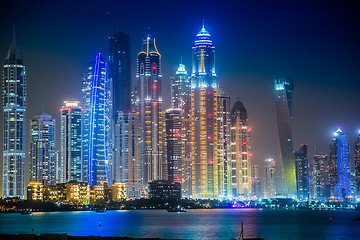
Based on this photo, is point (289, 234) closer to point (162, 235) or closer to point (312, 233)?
point (312, 233)

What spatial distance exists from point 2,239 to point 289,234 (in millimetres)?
56657

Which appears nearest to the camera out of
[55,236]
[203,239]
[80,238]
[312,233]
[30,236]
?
[55,236]

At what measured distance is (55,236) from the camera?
67.6m

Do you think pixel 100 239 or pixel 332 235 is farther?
pixel 332 235

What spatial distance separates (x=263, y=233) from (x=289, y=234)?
4.66 meters

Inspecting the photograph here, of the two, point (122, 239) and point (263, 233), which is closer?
point (122, 239)

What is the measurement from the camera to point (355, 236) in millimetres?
112250

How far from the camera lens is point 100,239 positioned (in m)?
82.2

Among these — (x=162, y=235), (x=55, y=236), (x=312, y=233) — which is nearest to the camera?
(x=55, y=236)

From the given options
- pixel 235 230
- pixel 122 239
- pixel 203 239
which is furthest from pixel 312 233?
pixel 122 239

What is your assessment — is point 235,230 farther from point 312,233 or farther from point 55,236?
point 55,236

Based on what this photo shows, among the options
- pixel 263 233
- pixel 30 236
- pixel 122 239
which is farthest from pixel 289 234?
pixel 30 236

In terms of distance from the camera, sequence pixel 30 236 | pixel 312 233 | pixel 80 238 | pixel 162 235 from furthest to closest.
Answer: pixel 312 233
pixel 162 235
pixel 80 238
pixel 30 236

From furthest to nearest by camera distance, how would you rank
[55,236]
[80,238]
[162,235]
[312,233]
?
[312,233] < [162,235] < [80,238] < [55,236]
